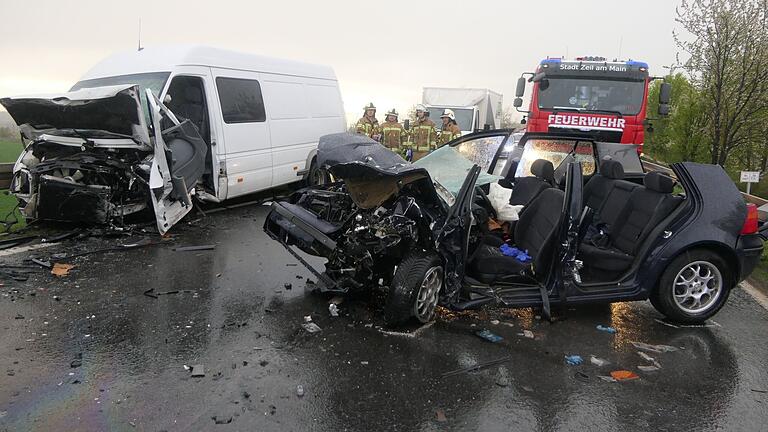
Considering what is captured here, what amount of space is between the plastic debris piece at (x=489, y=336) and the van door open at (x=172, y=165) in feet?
14.2

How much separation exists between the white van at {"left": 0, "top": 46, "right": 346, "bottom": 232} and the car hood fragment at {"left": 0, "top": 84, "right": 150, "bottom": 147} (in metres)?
0.01

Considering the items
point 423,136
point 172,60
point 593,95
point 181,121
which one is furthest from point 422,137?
point 181,121

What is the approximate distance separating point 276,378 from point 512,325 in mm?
2078

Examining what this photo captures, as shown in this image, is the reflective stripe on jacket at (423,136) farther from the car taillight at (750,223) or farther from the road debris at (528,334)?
the road debris at (528,334)

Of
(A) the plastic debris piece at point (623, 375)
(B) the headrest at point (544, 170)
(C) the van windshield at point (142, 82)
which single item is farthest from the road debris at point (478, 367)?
(C) the van windshield at point (142, 82)

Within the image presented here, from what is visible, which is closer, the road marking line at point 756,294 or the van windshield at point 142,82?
the road marking line at point 756,294

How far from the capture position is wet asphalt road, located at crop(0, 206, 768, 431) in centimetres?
308

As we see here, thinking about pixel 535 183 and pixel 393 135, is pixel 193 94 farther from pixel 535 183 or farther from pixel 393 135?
pixel 535 183

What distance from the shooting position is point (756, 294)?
5941 millimetres

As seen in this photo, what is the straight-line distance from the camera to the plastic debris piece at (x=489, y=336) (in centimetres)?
419

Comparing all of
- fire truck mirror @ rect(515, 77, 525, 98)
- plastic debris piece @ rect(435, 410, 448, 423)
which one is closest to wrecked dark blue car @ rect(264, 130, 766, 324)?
plastic debris piece @ rect(435, 410, 448, 423)

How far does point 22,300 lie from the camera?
4.57 meters

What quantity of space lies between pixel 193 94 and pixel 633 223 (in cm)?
653

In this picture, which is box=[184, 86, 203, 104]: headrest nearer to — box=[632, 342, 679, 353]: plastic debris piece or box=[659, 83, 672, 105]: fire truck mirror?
box=[632, 342, 679, 353]: plastic debris piece
